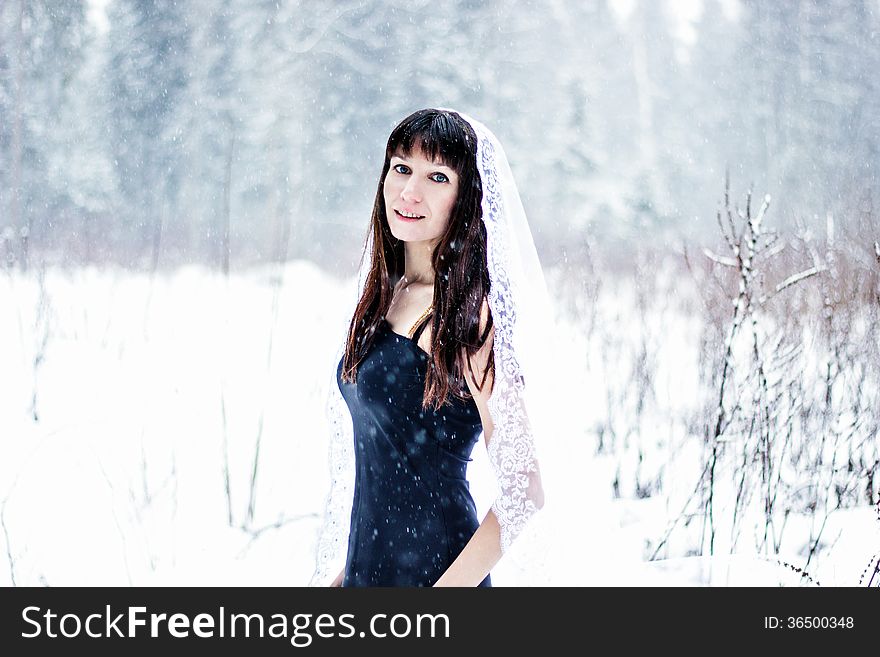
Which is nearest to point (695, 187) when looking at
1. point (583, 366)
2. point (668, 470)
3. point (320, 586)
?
point (583, 366)

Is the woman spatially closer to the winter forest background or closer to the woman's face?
the woman's face

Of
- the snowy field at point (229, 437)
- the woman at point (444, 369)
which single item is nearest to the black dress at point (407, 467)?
the woman at point (444, 369)

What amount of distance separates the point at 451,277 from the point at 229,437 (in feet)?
4.82

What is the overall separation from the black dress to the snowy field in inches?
25.4

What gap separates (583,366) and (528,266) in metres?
1.31

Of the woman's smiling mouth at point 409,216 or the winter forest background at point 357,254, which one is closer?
the woman's smiling mouth at point 409,216

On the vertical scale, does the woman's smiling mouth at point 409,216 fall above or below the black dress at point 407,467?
above

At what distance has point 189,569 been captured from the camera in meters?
1.90

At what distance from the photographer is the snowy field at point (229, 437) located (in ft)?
6.14

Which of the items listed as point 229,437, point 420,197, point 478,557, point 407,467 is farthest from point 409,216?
point 229,437

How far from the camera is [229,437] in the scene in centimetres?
225

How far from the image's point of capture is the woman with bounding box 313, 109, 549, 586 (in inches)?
37.1

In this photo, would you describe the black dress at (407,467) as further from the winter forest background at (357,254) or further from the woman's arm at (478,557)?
the winter forest background at (357,254)

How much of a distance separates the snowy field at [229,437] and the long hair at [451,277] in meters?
0.71
